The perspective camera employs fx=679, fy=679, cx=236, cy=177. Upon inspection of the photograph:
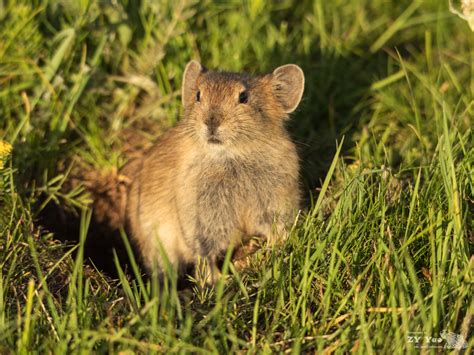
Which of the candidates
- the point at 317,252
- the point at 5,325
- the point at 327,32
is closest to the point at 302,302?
the point at 317,252

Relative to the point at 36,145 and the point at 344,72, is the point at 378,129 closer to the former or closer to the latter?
the point at 344,72

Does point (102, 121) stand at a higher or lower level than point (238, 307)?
higher

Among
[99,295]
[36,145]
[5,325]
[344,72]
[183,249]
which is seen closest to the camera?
[5,325]

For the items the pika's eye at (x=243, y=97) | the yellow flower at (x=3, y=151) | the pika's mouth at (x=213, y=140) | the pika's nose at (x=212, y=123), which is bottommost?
the yellow flower at (x=3, y=151)

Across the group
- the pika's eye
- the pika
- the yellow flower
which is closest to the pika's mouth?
the pika

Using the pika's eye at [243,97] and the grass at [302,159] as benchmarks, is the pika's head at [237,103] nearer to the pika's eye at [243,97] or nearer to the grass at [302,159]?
the pika's eye at [243,97]

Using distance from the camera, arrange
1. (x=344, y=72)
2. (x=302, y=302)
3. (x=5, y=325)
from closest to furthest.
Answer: (x=5, y=325) < (x=302, y=302) < (x=344, y=72)

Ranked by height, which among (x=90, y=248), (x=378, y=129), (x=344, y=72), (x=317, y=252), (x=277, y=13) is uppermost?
(x=277, y=13)

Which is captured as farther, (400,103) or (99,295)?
(400,103)

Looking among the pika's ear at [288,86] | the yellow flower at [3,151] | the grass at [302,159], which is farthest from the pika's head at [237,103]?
the yellow flower at [3,151]
